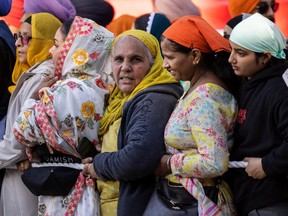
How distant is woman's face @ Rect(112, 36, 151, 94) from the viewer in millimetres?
3459

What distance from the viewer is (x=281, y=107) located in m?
2.79

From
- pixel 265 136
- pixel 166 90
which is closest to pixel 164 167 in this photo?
pixel 166 90

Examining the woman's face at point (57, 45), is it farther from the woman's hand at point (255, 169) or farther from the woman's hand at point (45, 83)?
the woman's hand at point (255, 169)

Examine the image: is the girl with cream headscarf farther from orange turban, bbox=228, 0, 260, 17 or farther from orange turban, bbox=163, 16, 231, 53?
orange turban, bbox=228, 0, 260, 17

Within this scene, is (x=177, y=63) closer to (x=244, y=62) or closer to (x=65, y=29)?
(x=244, y=62)

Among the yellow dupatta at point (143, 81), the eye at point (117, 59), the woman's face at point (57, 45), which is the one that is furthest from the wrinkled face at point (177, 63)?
the woman's face at point (57, 45)

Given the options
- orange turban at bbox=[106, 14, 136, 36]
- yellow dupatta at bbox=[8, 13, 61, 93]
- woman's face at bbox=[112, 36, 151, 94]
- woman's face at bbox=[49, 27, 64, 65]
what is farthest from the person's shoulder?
orange turban at bbox=[106, 14, 136, 36]

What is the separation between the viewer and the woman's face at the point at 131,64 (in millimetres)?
3459

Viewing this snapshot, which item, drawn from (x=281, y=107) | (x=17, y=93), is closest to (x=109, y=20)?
(x=17, y=93)

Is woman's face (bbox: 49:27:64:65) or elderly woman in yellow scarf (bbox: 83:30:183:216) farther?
woman's face (bbox: 49:27:64:65)

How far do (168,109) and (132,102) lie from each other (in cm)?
19

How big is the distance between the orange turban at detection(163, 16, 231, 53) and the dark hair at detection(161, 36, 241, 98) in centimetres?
3

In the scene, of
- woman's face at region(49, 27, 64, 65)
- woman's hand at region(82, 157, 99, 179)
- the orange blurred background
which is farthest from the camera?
the orange blurred background

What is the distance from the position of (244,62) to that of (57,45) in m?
1.37
